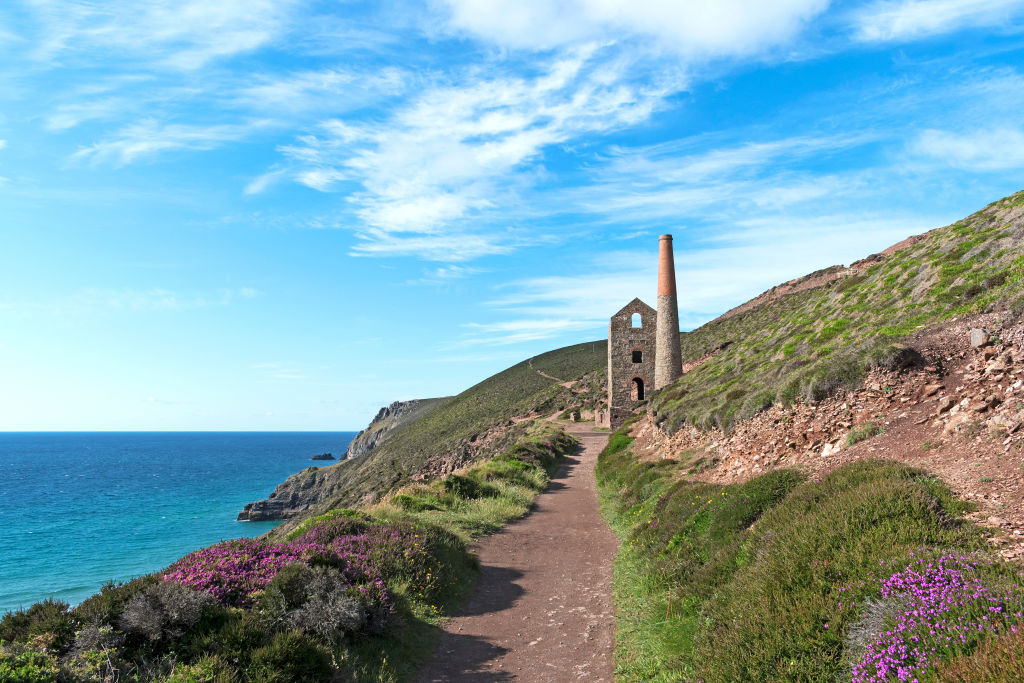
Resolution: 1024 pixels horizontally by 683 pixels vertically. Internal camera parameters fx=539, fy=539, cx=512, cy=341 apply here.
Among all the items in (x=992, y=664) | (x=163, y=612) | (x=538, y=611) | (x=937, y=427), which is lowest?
(x=538, y=611)

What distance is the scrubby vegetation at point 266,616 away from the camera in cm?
555

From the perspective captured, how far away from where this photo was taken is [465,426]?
2889 inches

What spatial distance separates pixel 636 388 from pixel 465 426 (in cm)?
3740

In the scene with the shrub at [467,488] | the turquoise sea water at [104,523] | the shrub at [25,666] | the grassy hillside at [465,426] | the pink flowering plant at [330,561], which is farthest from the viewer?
the grassy hillside at [465,426]

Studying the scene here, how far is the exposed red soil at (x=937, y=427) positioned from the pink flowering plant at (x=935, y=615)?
2.88ft

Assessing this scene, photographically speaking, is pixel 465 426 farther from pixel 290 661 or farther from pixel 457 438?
pixel 290 661

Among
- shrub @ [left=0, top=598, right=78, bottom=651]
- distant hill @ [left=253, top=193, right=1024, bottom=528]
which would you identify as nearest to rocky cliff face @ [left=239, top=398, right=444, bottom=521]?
distant hill @ [left=253, top=193, right=1024, bottom=528]

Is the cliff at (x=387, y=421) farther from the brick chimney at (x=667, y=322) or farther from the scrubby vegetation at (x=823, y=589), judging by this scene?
the scrubby vegetation at (x=823, y=589)

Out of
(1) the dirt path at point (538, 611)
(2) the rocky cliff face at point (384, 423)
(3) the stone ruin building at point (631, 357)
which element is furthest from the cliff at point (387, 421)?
(1) the dirt path at point (538, 611)

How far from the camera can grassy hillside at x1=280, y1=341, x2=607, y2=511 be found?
52.8m

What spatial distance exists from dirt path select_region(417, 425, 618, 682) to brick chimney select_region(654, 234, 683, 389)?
23023mm

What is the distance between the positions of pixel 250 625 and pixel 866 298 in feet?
75.6

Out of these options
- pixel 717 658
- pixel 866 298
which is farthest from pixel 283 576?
pixel 866 298

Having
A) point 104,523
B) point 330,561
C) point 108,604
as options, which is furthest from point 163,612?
point 104,523
